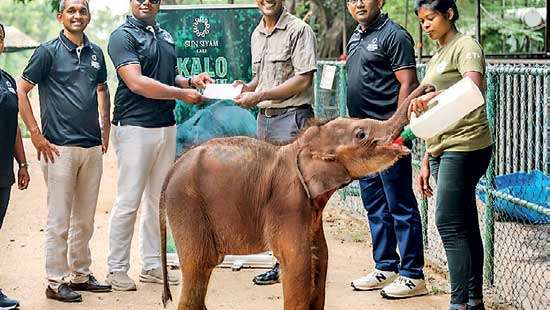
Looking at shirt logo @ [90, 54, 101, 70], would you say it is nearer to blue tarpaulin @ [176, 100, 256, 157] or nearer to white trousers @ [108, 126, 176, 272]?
white trousers @ [108, 126, 176, 272]

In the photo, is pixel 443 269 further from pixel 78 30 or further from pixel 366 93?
pixel 78 30

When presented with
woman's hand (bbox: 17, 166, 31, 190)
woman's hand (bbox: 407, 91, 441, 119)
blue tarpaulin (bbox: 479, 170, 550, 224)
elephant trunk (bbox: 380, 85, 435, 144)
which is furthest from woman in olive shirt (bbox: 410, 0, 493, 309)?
woman's hand (bbox: 17, 166, 31, 190)

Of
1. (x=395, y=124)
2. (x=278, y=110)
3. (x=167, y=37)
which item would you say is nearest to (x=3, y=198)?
A: (x=167, y=37)

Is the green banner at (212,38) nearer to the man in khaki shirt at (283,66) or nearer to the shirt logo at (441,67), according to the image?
the man in khaki shirt at (283,66)

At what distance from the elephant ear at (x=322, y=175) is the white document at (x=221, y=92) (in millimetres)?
1906

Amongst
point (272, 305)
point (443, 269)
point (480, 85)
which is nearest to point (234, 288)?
point (272, 305)

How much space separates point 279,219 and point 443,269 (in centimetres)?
322

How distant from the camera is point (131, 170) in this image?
6.87m

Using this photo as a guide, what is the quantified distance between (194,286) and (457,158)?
5.46 ft

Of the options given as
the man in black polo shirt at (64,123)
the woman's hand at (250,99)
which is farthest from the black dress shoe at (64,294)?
the woman's hand at (250,99)

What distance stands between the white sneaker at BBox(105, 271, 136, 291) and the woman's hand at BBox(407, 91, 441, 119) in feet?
10.1

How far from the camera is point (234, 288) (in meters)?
7.05

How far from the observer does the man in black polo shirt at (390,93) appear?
21.1 feet

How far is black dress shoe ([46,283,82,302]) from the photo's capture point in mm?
6633
